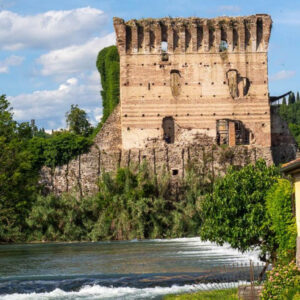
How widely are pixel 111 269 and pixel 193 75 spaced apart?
2194 cm

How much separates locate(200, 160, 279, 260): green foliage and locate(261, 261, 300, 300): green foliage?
431 cm

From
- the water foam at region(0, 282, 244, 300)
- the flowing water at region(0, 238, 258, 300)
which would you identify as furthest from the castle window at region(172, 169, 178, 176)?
the water foam at region(0, 282, 244, 300)

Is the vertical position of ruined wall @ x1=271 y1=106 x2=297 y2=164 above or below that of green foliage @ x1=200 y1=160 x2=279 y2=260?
above

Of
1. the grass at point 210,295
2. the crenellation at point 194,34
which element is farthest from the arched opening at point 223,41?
the grass at point 210,295

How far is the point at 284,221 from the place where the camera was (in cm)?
1961

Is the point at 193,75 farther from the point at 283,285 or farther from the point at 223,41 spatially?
the point at 283,285

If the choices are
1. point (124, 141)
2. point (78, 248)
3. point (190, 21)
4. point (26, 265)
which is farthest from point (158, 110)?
point (26, 265)

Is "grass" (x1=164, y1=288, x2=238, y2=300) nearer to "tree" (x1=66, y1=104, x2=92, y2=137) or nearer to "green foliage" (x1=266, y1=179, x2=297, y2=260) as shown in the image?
"green foliage" (x1=266, y1=179, x2=297, y2=260)

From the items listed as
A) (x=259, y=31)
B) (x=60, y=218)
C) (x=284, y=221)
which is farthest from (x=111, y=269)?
(x=259, y=31)

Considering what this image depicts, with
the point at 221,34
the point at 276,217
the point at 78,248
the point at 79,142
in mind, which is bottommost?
the point at 78,248

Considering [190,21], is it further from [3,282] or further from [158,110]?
[3,282]

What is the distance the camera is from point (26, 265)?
92.0 ft

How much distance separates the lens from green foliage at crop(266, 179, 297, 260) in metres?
19.2

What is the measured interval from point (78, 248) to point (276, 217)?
17176mm
